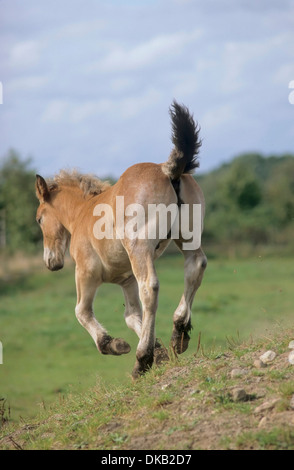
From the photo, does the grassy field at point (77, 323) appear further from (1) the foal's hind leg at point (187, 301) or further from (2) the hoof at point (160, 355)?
(1) the foal's hind leg at point (187, 301)

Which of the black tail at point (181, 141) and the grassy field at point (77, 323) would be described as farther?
the grassy field at point (77, 323)

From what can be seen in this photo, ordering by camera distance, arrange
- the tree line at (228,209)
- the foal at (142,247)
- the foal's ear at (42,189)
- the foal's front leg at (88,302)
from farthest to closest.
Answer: the tree line at (228,209) < the foal's ear at (42,189) < the foal's front leg at (88,302) < the foal at (142,247)

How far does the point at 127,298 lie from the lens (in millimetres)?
9125

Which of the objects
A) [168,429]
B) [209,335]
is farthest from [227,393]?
[209,335]

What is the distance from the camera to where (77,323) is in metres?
33.2

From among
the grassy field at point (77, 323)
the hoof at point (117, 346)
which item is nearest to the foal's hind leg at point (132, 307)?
the hoof at point (117, 346)

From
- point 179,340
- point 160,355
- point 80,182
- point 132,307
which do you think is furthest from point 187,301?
point 80,182

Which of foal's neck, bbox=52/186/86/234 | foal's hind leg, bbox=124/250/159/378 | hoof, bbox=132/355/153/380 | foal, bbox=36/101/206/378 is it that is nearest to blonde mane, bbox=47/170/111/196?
foal's neck, bbox=52/186/86/234

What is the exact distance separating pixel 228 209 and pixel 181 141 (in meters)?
64.9

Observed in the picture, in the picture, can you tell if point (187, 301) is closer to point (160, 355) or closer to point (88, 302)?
point (160, 355)

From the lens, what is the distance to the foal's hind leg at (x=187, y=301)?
319 inches

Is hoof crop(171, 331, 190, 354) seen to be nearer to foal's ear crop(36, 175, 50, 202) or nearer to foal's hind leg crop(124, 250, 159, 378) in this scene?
foal's hind leg crop(124, 250, 159, 378)

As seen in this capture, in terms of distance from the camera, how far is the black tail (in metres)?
7.91

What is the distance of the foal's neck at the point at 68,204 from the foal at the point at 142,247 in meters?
0.35
